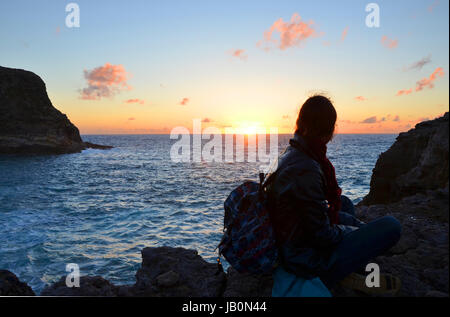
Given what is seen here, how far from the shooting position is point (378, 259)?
3.80m

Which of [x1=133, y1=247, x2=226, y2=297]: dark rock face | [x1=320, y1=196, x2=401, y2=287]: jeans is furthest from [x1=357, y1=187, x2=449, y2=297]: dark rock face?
[x1=133, y1=247, x2=226, y2=297]: dark rock face

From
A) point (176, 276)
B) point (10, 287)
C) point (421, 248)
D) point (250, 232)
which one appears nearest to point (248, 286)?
point (176, 276)

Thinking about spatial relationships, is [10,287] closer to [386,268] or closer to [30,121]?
[386,268]

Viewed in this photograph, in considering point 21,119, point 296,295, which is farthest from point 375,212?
point 21,119

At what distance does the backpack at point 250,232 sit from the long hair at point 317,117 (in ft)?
1.87

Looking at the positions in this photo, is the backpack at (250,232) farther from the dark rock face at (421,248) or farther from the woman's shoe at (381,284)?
the dark rock face at (421,248)

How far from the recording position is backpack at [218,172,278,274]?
8.60 feet

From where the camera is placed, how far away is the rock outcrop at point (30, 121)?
48375 millimetres

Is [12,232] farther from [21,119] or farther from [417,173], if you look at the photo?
[21,119]

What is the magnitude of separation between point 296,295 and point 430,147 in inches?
156

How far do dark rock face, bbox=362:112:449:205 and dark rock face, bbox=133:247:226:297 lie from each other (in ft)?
11.8

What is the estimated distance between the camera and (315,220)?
2420mm

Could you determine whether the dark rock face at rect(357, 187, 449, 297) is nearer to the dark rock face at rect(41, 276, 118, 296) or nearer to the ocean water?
the dark rock face at rect(41, 276, 118, 296)

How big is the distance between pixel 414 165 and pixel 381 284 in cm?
522
